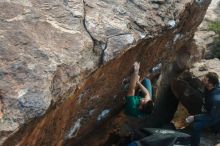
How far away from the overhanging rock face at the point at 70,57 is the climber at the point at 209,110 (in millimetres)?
1047

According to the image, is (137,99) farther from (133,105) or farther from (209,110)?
(209,110)

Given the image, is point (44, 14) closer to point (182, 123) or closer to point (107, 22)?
point (107, 22)

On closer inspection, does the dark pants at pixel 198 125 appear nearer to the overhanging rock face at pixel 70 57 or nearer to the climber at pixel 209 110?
the climber at pixel 209 110

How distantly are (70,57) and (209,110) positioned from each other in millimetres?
3694

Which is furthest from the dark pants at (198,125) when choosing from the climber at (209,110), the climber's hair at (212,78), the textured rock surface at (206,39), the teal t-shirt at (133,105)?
the textured rock surface at (206,39)

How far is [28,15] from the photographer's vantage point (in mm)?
6207

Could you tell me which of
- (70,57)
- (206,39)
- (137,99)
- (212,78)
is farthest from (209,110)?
(206,39)

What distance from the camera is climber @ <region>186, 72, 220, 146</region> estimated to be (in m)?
8.42

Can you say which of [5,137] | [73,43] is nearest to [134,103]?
[73,43]

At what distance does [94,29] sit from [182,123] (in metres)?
4.60

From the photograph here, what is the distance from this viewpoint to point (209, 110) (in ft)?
28.5

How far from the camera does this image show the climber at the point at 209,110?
8422mm

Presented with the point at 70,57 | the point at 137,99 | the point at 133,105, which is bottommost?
the point at 133,105

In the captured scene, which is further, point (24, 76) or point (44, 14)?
point (44, 14)
